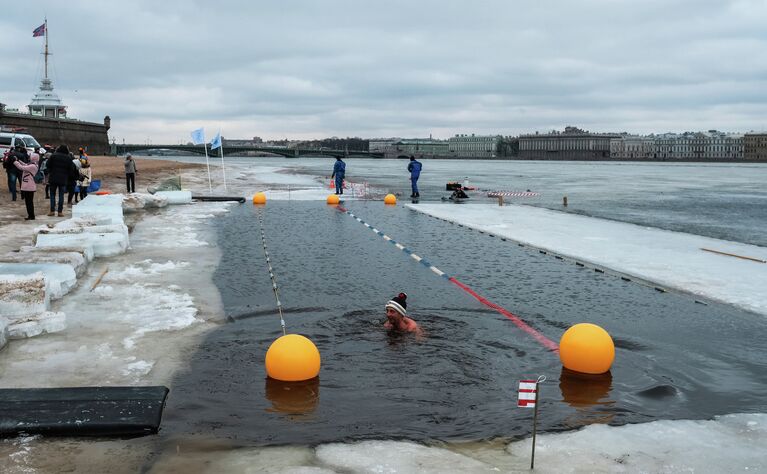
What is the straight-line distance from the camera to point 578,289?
11.2 meters

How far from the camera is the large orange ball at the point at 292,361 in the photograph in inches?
258

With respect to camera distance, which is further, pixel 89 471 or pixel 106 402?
pixel 106 402

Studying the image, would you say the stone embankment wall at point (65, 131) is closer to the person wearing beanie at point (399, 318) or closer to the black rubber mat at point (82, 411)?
the person wearing beanie at point (399, 318)

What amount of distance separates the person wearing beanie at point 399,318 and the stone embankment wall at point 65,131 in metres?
62.5

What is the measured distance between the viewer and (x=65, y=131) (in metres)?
83.7

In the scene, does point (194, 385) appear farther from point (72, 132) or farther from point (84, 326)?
point (72, 132)

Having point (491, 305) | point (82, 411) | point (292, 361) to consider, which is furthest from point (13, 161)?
point (82, 411)

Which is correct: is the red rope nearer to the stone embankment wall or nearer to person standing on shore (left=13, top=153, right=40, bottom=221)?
person standing on shore (left=13, top=153, right=40, bottom=221)

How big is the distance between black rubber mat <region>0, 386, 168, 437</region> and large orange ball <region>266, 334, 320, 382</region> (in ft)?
3.55

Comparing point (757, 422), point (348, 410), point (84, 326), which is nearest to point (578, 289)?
point (757, 422)

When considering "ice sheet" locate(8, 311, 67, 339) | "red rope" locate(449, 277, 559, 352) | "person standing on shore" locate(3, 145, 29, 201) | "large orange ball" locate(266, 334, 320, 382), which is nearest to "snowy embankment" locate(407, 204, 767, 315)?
"red rope" locate(449, 277, 559, 352)

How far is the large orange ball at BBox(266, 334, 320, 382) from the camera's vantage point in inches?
258

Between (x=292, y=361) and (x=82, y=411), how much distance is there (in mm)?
1880

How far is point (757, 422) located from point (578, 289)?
5516 mm
